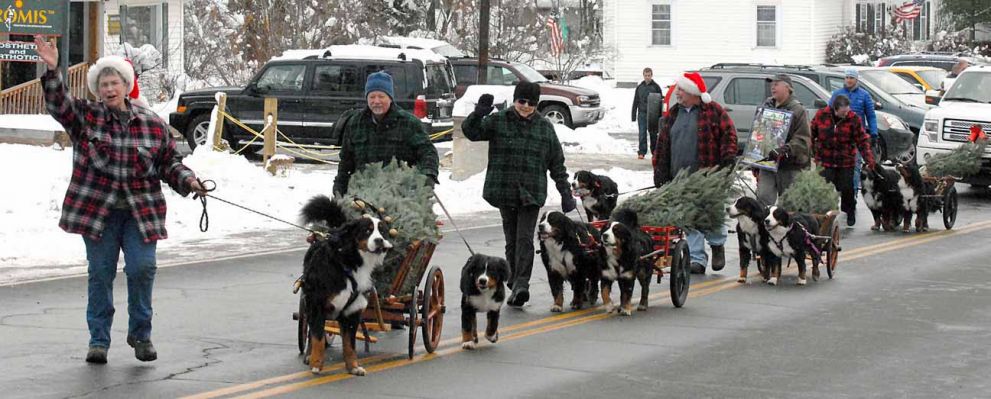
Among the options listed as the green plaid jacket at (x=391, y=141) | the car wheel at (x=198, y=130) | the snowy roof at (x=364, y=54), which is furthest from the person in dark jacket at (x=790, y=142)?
the car wheel at (x=198, y=130)

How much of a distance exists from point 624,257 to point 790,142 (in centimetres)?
502

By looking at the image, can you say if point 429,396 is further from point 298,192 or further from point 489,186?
point 298,192

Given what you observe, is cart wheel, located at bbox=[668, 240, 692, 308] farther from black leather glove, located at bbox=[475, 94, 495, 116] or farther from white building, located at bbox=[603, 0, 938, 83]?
white building, located at bbox=[603, 0, 938, 83]

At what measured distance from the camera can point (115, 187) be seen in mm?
8750

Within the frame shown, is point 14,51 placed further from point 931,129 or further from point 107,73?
point 931,129

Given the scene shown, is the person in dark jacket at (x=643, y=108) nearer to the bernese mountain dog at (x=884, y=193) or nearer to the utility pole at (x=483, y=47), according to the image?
the utility pole at (x=483, y=47)

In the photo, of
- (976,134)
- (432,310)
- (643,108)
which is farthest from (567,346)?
(643,108)

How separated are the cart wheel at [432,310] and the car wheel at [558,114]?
2404 centimetres

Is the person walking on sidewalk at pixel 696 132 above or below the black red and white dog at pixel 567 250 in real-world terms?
above

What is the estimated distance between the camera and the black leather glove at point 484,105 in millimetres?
11180

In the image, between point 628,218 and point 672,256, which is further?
point 672,256

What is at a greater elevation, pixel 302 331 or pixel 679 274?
pixel 679 274

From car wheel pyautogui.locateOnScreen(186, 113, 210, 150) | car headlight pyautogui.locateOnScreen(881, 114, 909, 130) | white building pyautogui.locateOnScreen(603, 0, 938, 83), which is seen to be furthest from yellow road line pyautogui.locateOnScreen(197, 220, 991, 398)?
white building pyautogui.locateOnScreen(603, 0, 938, 83)

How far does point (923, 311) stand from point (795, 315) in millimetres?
1169
